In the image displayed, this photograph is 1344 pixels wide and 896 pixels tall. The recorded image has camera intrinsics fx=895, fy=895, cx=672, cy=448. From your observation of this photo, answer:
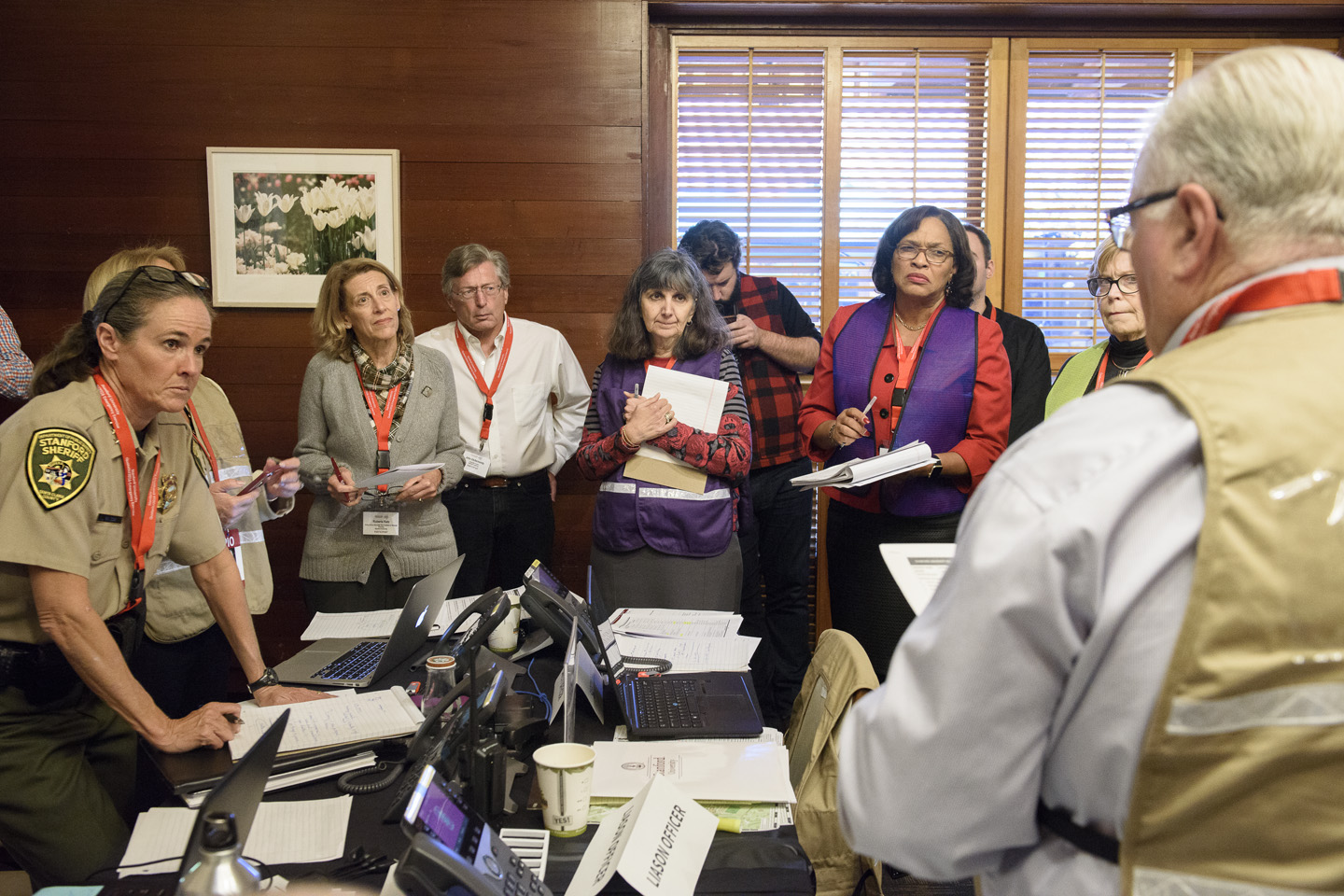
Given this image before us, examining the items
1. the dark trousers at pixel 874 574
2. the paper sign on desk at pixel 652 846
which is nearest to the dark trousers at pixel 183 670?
the paper sign on desk at pixel 652 846

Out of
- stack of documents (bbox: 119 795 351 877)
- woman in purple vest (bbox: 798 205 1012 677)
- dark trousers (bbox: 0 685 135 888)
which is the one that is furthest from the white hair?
woman in purple vest (bbox: 798 205 1012 677)

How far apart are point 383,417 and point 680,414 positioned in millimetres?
936

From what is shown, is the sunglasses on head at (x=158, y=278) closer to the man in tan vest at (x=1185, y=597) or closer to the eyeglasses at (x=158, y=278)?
the eyeglasses at (x=158, y=278)

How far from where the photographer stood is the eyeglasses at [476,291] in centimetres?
319

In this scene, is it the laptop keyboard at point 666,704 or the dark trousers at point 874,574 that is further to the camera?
the dark trousers at point 874,574

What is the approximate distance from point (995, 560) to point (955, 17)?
3.73 metres

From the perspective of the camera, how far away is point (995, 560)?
668 mm

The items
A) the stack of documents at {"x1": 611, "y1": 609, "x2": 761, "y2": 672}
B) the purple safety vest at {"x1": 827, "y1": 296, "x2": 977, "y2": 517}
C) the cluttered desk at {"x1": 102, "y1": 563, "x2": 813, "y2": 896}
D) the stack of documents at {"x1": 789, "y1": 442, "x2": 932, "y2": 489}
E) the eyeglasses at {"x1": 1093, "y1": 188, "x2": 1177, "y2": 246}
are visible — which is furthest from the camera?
the purple safety vest at {"x1": 827, "y1": 296, "x2": 977, "y2": 517}

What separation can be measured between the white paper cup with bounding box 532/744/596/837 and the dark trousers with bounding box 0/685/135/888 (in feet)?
2.29

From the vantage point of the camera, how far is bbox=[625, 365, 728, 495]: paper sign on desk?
2635mm

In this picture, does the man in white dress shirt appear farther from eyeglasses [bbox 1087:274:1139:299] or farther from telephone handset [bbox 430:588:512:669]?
eyeglasses [bbox 1087:274:1139:299]

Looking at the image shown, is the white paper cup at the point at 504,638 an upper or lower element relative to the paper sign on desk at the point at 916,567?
lower

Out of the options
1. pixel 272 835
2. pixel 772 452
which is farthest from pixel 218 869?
pixel 772 452

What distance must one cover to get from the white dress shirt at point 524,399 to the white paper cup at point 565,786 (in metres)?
1.99
